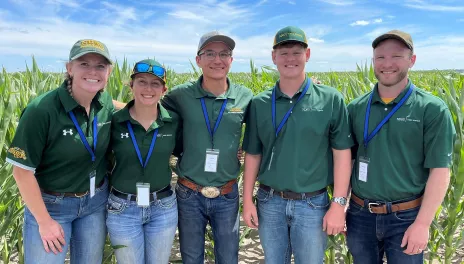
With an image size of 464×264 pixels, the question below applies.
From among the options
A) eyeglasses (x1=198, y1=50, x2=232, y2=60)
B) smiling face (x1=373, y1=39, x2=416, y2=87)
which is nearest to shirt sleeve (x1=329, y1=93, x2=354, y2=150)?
smiling face (x1=373, y1=39, x2=416, y2=87)

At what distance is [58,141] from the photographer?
2.10m

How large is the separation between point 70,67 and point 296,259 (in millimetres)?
1938

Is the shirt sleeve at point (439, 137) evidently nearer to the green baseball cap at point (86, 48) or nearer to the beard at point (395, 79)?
the beard at point (395, 79)

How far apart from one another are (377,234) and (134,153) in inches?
65.0

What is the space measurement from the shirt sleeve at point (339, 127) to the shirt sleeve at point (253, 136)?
0.51 meters

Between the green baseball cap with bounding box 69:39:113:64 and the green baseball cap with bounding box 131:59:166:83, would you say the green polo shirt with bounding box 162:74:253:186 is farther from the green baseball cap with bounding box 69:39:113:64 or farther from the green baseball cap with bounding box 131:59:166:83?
the green baseball cap with bounding box 69:39:113:64

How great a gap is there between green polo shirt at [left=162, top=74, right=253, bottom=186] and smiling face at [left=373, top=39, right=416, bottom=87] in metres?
0.95

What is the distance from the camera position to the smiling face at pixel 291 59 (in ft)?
7.60

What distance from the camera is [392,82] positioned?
2188mm

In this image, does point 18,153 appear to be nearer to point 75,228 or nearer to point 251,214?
point 75,228

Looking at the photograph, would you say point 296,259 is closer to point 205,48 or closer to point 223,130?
point 223,130

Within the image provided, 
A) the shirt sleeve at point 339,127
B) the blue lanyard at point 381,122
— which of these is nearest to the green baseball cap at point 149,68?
the shirt sleeve at point 339,127

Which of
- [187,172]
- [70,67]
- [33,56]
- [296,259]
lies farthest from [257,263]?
[33,56]

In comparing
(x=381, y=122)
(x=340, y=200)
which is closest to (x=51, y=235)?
(x=340, y=200)
